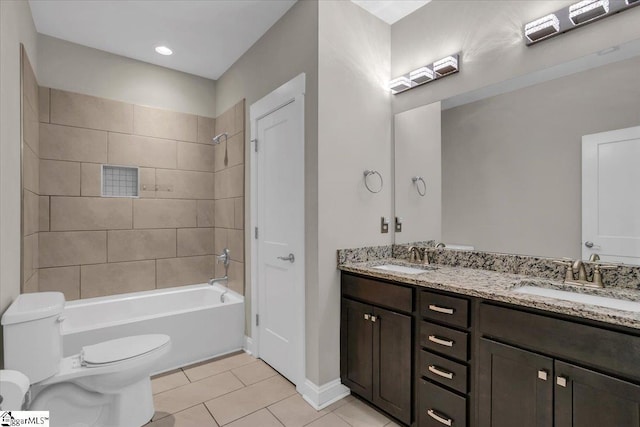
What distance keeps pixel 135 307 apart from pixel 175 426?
1540 mm

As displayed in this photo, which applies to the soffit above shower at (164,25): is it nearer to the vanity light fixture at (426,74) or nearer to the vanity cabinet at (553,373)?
the vanity light fixture at (426,74)

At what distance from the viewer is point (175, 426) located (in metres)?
1.90

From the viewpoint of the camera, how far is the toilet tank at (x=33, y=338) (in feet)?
5.05

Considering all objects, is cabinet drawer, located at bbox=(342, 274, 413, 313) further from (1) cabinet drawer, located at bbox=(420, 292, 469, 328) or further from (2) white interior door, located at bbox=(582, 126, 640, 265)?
(2) white interior door, located at bbox=(582, 126, 640, 265)

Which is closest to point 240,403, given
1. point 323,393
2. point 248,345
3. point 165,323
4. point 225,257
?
point 323,393

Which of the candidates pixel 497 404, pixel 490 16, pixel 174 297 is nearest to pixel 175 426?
pixel 174 297

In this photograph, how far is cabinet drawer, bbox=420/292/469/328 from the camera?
5.04 ft

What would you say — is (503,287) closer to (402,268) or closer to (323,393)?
(402,268)

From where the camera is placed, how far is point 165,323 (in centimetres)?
260

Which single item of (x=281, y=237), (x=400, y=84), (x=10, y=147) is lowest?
(x=281, y=237)

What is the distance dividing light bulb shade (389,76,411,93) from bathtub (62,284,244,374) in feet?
7.60

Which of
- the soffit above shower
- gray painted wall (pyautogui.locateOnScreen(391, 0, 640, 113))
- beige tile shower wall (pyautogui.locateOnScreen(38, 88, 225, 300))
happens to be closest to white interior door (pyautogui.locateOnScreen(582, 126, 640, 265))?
gray painted wall (pyautogui.locateOnScreen(391, 0, 640, 113))

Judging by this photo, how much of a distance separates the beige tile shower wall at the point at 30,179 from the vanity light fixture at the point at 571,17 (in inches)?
126

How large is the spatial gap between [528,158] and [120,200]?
342 cm
